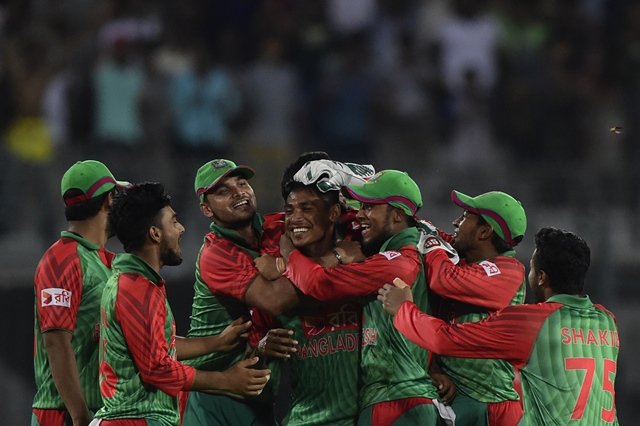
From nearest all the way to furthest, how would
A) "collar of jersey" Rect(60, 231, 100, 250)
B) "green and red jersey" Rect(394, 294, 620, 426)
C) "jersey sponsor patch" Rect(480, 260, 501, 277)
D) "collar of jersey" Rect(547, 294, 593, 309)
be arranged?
"green and red jersey" Rect(394, 294, 620, 426) < "collar of jersey" Rect(547, 294, 593, 309) < "jersey sponsor patch" Rect(480, 260, 501, 277) < "collar of jersey" Rect(60, 231, 100, 250)

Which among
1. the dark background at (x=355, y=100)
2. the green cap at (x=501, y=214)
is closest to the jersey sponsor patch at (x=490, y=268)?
the green cap at (x=501, y=214)

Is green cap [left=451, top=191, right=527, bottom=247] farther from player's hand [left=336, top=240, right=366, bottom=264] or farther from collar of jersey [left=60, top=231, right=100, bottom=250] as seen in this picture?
collar of jersey [left=60, top=231, right=100, bottom=250]

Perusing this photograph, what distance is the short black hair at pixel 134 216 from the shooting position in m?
5.88

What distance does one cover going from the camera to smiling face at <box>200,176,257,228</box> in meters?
6.63

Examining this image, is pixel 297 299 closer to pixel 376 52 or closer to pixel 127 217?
pixel 127 217

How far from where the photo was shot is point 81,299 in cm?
650

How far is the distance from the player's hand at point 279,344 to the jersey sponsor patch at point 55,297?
1.02m

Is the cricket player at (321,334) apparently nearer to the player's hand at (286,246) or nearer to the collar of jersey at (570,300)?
the player's hand at (286,246)

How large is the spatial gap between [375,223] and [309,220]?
33cm

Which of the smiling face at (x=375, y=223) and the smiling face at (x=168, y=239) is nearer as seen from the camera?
the smiling face at (x=168, y=239)

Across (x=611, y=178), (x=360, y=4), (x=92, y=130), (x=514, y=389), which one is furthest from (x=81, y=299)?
(x=360, y=4)

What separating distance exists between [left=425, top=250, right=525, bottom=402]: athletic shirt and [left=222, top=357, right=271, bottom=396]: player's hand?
941 mm

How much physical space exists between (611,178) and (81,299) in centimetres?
705

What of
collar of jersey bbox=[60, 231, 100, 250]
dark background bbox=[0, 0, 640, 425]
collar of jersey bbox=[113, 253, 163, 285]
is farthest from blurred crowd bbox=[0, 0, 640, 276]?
collar of jersey bbox=[113, 253, 163, 285]
